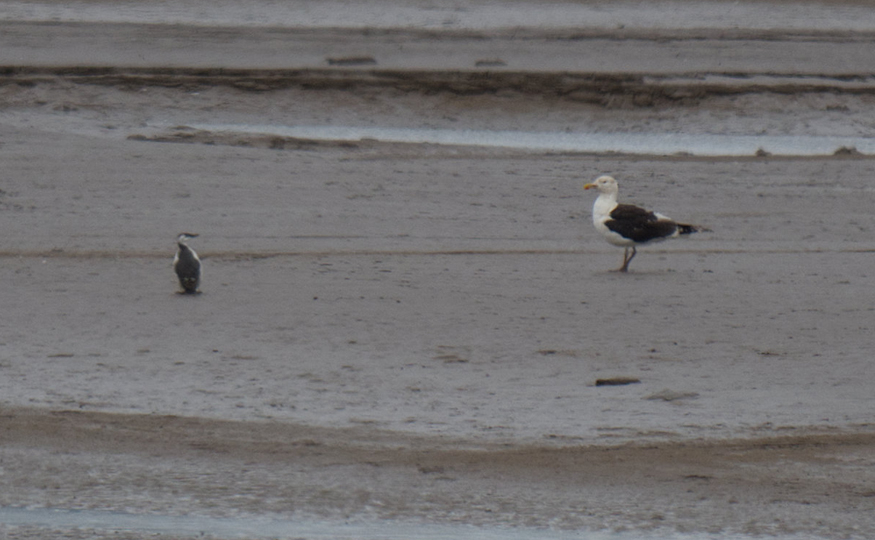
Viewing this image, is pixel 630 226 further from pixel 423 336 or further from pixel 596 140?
pixel 596 140

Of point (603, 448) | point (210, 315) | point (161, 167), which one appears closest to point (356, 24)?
point (161, 167)

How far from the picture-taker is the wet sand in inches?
221

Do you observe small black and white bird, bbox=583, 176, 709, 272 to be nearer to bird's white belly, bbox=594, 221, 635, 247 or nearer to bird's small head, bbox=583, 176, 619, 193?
bird's white belly, bbox=594, 221, 635, 247

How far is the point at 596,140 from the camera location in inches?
747

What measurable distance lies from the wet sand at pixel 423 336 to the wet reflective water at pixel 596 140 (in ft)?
3.69

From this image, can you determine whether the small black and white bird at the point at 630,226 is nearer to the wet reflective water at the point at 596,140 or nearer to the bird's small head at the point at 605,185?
the bird's small head at the point at 605,185

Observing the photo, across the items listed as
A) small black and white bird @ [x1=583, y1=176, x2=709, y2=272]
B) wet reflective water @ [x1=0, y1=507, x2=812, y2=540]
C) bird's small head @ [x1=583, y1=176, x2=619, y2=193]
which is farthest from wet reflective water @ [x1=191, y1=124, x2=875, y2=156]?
wet reflective water @ [x1=0, y1=507, x2=812, y2=540]

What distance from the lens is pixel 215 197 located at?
1260 centimetres

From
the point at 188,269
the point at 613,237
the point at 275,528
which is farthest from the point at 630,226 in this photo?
the point at 275,528

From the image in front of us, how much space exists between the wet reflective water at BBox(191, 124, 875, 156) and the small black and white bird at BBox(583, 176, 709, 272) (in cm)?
672

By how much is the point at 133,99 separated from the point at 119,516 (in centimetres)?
1481

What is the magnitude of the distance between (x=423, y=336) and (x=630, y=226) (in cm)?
271

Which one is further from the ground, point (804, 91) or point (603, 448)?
point (804, 91)

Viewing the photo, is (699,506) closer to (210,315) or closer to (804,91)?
(210,315)
